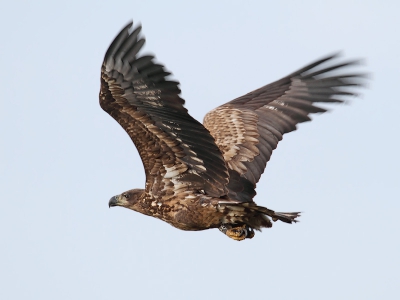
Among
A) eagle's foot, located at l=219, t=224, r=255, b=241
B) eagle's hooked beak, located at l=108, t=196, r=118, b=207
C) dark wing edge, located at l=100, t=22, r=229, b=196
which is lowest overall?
eagle's foot, located at l=219, t=224, r=255, b=241

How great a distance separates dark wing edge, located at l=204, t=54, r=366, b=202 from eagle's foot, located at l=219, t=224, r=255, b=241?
18.3 inches

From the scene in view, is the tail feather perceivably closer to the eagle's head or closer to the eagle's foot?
the eagle's foot

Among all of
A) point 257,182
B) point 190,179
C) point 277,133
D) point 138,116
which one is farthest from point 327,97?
point 138,116

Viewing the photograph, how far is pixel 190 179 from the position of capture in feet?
37.7

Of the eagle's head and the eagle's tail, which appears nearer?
the eagle's tail

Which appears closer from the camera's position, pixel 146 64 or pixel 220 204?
pixel 146 64

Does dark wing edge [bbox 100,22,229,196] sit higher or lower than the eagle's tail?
higher

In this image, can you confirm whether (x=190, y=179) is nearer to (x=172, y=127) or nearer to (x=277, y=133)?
(x=172, y=127)

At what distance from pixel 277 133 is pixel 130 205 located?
7.37 ft

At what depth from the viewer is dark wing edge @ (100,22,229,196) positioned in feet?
32.7

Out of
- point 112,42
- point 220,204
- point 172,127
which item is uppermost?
point 112,42

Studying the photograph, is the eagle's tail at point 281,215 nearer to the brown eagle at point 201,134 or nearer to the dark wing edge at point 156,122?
the brown eagle at point 201,134

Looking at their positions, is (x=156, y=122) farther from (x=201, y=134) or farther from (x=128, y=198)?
(x=128, y=198)

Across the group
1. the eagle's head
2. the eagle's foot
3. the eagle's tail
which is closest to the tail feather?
the eagle's tail
